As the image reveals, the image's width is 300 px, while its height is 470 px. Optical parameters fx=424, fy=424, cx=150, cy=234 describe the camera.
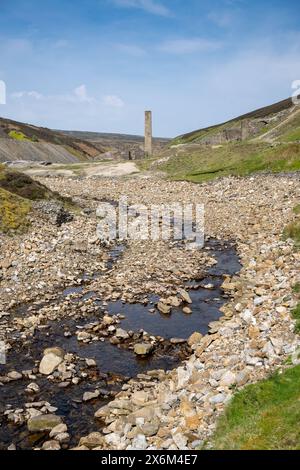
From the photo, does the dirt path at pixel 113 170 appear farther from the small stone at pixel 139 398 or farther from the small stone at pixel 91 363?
the small stone at pixel 139 398

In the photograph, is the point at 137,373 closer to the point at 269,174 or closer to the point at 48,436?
the point at 48,436

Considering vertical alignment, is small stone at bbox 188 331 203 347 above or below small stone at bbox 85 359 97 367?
above

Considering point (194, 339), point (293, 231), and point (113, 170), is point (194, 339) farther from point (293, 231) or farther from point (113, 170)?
point (113, 170)

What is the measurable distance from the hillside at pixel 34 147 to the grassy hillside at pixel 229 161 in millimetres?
41314

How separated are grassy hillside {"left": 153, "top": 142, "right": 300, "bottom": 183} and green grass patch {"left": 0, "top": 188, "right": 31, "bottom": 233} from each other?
24.4 metres

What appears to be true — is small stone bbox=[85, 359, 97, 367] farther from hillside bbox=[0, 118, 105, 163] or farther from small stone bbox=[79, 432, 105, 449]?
hillside bbox=[0, 118, 105, 163]

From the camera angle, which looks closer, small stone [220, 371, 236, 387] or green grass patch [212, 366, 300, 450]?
green grass patch [212, 366, 300, 450]

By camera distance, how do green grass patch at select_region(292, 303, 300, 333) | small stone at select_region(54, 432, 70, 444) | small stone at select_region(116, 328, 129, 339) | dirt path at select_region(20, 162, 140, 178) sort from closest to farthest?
1. small stone at select_region(54, 432, 70, 444)
2. green grass patch at select_region(292, 303, 300, 333)
3. small stone at select_region(116, 328, 129, 339)
4. dirt path at select_region(20, 162, 140, 178)

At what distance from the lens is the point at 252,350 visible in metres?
12.3

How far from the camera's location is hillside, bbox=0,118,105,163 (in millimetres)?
96500

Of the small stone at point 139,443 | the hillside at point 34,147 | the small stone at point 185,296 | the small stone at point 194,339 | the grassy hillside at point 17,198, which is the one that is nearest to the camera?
the small stone at point 139,443

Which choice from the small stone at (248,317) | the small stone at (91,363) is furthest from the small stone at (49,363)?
the small stone at (248,317)

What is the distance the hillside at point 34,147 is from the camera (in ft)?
317

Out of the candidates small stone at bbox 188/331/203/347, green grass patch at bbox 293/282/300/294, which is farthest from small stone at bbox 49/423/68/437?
green grass patch at bbox 293/282/300/294
